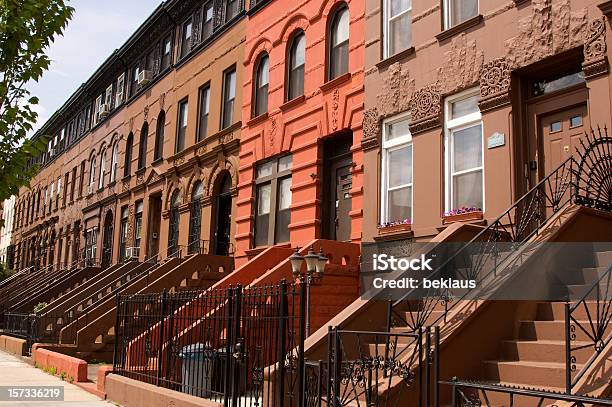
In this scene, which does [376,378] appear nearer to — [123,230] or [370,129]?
[370,129]

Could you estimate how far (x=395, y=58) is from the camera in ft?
43.9

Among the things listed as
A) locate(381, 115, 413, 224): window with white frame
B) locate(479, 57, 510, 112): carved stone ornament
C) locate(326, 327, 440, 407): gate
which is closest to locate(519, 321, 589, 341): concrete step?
locate(326, 327, 440, 407): gate

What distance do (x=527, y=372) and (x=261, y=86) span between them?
1290 centimetres

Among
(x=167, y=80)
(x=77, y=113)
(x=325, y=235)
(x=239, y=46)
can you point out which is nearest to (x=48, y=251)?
(x=77, y=113)

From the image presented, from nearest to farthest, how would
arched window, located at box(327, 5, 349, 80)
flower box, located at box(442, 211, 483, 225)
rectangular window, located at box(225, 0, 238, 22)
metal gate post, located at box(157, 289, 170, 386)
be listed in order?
metal gate post, located at box(157, 289, 170, 386)
flower box, located at box(442, 211, 483, 225)
arched window, located at box(327, 5, 349, 80)
rectangular window, located at box(225, 0, 238, 22)

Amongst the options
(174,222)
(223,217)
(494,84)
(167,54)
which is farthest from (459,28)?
(167,54)

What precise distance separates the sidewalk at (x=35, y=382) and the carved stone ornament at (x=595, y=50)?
30.1 feet

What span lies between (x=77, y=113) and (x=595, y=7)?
32502mm

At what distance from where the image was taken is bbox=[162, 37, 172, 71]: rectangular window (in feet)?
81.3

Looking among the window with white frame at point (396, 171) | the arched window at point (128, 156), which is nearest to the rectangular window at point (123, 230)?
the arched window at point (128, 156)

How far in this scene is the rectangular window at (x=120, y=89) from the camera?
96.4 feet

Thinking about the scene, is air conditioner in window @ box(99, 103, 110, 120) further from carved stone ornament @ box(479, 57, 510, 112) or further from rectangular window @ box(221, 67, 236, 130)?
carved stone ornament @ box(479, 57, 510, 112)

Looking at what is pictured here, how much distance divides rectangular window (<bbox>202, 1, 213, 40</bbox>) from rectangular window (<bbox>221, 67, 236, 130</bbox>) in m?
2.47

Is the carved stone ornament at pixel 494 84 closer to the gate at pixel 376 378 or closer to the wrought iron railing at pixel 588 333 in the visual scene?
the wrought iron railing at pixel 588 333
